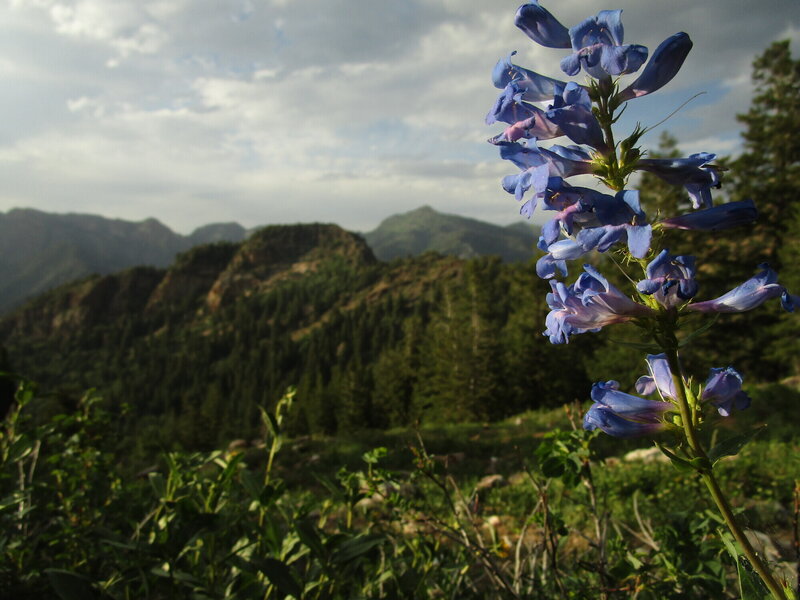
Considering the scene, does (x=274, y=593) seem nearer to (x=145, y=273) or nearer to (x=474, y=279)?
(x=474, y=279)

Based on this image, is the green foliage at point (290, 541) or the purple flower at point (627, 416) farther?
the green foliage at point (290, 541)

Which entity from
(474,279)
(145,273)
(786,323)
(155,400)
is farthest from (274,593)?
(145,273)

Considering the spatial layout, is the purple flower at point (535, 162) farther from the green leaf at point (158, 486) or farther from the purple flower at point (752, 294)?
the green leaf at point (158, 486)

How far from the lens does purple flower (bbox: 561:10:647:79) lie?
1.18 meters

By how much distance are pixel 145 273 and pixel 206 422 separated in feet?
413

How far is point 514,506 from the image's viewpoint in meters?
5.75

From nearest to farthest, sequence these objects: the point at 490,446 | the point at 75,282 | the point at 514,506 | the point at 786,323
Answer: the point at 514,506, the point at 490,446, the point at 786,323, the point at 75,282

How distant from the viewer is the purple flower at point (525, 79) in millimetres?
1317

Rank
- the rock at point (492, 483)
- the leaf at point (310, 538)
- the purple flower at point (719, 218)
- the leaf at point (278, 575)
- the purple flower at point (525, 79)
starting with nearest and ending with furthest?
the purple flower at point (719, 218), the purple flower at point (525, 79), the leaf at point (278, 575), the leaf at point (310, 538), the rock at point (492, 483)

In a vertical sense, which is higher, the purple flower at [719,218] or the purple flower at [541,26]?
the purple flower at [541,26]

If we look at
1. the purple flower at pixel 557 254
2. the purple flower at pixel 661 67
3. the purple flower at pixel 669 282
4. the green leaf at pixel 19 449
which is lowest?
the green leaf at pixel 19 449

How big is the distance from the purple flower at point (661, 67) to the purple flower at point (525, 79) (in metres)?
0.19

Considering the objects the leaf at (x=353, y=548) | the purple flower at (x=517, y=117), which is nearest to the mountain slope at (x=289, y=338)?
the leaf at (x=353, y=548)

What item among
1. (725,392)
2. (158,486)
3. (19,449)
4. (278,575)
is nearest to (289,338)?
(158,486)
